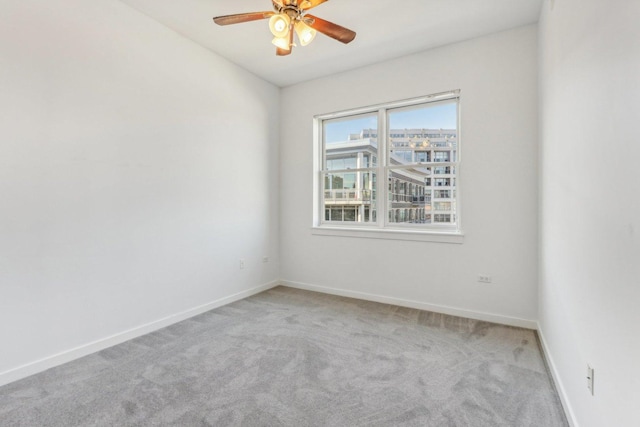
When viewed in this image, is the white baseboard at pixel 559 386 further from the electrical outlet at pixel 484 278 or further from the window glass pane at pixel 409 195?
the window glass pane at pixel 409 195

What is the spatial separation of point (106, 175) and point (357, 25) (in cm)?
266

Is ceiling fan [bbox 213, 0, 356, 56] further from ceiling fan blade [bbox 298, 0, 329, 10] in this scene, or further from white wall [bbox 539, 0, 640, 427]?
white wall [bbox 539, 0, 640, 427]

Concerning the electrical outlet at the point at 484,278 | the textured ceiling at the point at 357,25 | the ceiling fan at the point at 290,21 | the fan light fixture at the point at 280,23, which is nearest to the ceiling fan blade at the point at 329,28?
the ceiling fan at the point at 290,21

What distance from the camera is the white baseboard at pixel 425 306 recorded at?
2.98 meters

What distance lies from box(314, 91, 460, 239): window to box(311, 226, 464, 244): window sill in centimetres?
6

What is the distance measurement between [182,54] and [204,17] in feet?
1.65

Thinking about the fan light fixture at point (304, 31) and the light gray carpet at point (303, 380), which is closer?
the light gray carpet at point (303, 380)

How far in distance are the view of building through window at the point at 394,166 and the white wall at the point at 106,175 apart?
1338 mm

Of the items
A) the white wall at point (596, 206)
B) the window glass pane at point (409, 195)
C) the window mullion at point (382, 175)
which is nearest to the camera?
the white wall at point (596, 206)

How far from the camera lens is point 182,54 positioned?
3131mm

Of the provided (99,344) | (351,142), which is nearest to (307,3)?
(351,142)

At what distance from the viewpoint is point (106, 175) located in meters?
2.55

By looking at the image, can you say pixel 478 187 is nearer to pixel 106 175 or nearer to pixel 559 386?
pixel 559 386

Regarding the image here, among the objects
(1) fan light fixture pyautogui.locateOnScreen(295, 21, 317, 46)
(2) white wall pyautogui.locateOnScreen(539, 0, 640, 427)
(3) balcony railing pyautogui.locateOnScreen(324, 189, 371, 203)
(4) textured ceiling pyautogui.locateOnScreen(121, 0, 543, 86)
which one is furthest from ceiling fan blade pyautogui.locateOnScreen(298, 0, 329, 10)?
(3) balcony railing pyautogui.locateOnScreen(324, 189, 371, 203)
